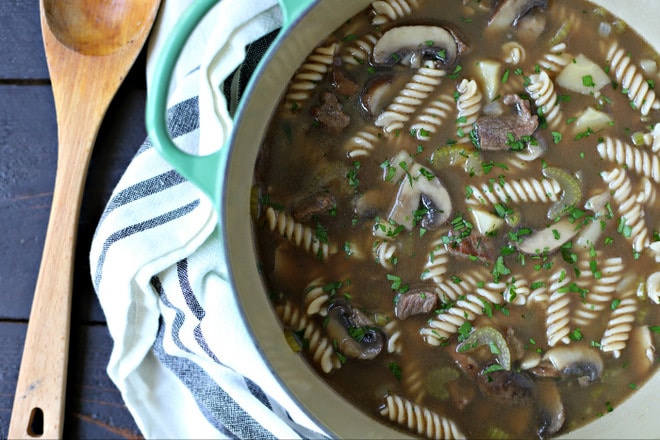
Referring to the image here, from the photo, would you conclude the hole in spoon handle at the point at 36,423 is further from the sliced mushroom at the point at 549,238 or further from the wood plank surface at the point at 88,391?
the sliced mushroom at the point at 549,238

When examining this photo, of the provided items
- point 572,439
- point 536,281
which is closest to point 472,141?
point 536,281

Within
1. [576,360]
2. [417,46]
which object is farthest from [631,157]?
[417,46]

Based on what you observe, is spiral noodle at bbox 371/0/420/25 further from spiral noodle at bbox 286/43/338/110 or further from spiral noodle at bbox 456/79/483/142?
spiral noodle at bbox 456/79/483/142

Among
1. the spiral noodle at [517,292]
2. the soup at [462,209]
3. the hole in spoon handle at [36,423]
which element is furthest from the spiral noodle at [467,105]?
the hole in spoon handle at [36,423]

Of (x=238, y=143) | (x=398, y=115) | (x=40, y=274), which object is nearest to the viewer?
(x=238, y=143)

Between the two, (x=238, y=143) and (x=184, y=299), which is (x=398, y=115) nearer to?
(x=238, y=143)

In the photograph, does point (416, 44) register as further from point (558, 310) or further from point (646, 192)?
point (558, 310)

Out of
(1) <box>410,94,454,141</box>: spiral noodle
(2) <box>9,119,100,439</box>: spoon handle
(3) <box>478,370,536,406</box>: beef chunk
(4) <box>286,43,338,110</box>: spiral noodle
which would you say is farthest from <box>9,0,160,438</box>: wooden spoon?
(3) <box>478,370,536,406</box>: beef chunk
